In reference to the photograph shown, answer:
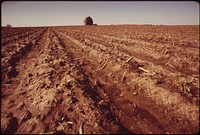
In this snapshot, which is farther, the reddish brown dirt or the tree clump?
the tree clump

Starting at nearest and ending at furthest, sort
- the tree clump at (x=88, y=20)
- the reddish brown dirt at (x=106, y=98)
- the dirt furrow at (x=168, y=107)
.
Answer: the reddish brown dirt at (x=106, y=98), the dirt furrow at (x=168, y=107), the tree clump at (x=88, y=20)

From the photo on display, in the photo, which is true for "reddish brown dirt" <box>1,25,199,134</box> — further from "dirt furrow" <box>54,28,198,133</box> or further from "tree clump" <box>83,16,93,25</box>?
"tree clump" <box>83,16,93,25</box>

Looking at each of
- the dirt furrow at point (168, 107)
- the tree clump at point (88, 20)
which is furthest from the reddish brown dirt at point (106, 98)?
the tree clump at point (88, 20)

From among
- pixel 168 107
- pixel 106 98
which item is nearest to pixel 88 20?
pixel 106 98

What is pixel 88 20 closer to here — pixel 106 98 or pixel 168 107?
pixel 106 98

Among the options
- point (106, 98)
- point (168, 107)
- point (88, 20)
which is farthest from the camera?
point (88, 20)

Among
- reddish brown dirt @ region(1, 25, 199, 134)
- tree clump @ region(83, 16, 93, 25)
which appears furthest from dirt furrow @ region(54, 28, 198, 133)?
tree clump @ region(83, 16, 93, 25)

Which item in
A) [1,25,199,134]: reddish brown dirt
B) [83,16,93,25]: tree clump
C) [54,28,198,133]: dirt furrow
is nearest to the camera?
[1,25,199,134]: reddish brown dirt

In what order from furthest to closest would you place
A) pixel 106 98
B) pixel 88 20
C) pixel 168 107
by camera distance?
pixel 88 20
pixel 106 98
pixel 168 107

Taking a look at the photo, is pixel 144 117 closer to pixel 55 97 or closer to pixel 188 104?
pixel 188 104

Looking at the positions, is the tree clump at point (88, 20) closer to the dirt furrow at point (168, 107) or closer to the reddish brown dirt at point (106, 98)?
the reddish brown dirt at point (106, 98)

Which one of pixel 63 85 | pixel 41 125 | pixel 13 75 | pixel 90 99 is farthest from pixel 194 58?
pixel 13 75

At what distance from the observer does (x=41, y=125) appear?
149 inches

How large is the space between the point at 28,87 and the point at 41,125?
2466 mm
